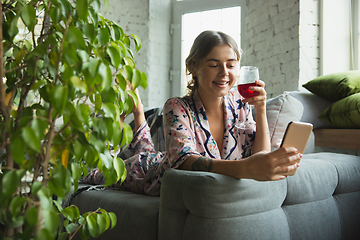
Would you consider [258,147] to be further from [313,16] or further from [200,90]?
[313,16]

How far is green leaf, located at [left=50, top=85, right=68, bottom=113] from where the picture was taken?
0.54 meters

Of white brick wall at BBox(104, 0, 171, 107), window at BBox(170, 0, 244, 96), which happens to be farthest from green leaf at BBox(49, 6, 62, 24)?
white brick wall at BBox(104, 0, 171, 107)

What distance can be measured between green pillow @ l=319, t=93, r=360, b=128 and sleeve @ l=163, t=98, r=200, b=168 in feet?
3.38

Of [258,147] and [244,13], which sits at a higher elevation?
[244,13]

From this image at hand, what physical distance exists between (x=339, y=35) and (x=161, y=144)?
185 cm

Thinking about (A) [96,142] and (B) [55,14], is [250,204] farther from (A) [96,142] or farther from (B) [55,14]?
(B) [55,14]

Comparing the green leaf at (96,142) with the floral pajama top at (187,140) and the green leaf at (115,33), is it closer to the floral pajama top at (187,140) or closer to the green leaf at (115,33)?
the green leaf at (115,33)

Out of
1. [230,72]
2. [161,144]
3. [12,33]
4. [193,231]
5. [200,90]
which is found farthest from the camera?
[161,144]

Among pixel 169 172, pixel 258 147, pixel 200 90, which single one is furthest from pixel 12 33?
pixel 258 147

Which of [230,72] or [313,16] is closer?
[230,72]

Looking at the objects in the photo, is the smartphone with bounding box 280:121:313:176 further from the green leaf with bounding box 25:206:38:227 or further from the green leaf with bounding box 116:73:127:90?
the green leaf with bounding box 25:206:38:227

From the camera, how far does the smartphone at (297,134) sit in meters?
0.96

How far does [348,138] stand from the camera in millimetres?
1911

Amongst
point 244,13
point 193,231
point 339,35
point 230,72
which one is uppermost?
point 244,13
